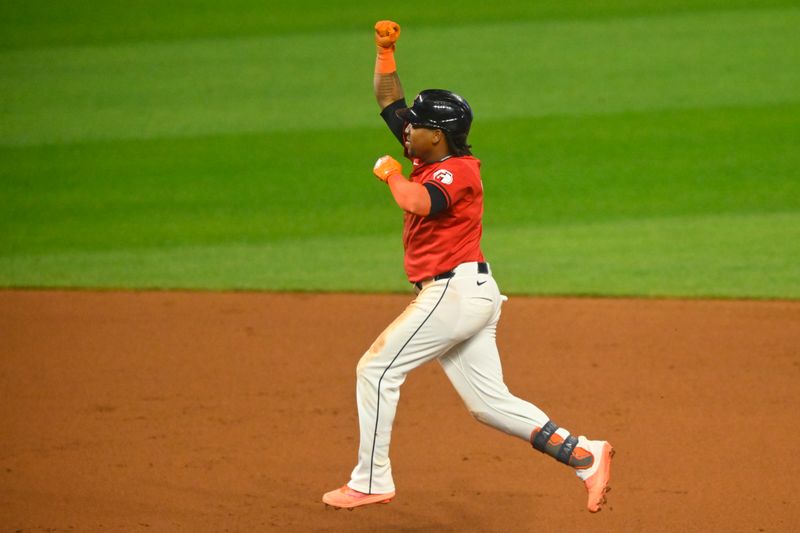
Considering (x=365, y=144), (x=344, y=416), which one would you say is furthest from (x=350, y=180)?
(x=344, y=416)

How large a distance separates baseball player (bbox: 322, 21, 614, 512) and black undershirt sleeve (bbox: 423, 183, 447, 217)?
68 mm

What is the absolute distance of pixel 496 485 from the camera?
5863 mm

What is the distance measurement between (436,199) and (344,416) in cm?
238

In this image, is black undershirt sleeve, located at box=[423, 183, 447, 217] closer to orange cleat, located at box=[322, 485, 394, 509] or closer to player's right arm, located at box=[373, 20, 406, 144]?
player's right arm, located at box=[373, 20, 406, 144]

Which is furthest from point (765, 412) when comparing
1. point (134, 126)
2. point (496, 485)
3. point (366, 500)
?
point (134, 126)

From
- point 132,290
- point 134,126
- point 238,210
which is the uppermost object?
point 134,126

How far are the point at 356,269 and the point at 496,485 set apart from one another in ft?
13.2

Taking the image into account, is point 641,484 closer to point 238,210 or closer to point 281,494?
point 281,494

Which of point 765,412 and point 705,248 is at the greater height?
point 705,248

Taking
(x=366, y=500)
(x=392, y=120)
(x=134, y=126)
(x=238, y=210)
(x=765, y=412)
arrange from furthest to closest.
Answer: (x=134, y=126), (x=238, y=210), (x=765, y=412), (x=392, y=120), (x=366, y=500)

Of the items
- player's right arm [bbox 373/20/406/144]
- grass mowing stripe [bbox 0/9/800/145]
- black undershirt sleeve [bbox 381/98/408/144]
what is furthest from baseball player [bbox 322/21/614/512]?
grass mowing stripe [bbox 0/9/800/145]

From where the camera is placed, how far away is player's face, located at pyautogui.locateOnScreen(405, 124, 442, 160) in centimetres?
494

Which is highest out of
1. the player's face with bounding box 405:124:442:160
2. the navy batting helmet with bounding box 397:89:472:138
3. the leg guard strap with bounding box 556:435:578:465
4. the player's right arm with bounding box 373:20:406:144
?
the player's right arm with bounding box 373:20:406:144

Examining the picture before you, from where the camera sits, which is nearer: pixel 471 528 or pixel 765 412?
pixel 471 528
